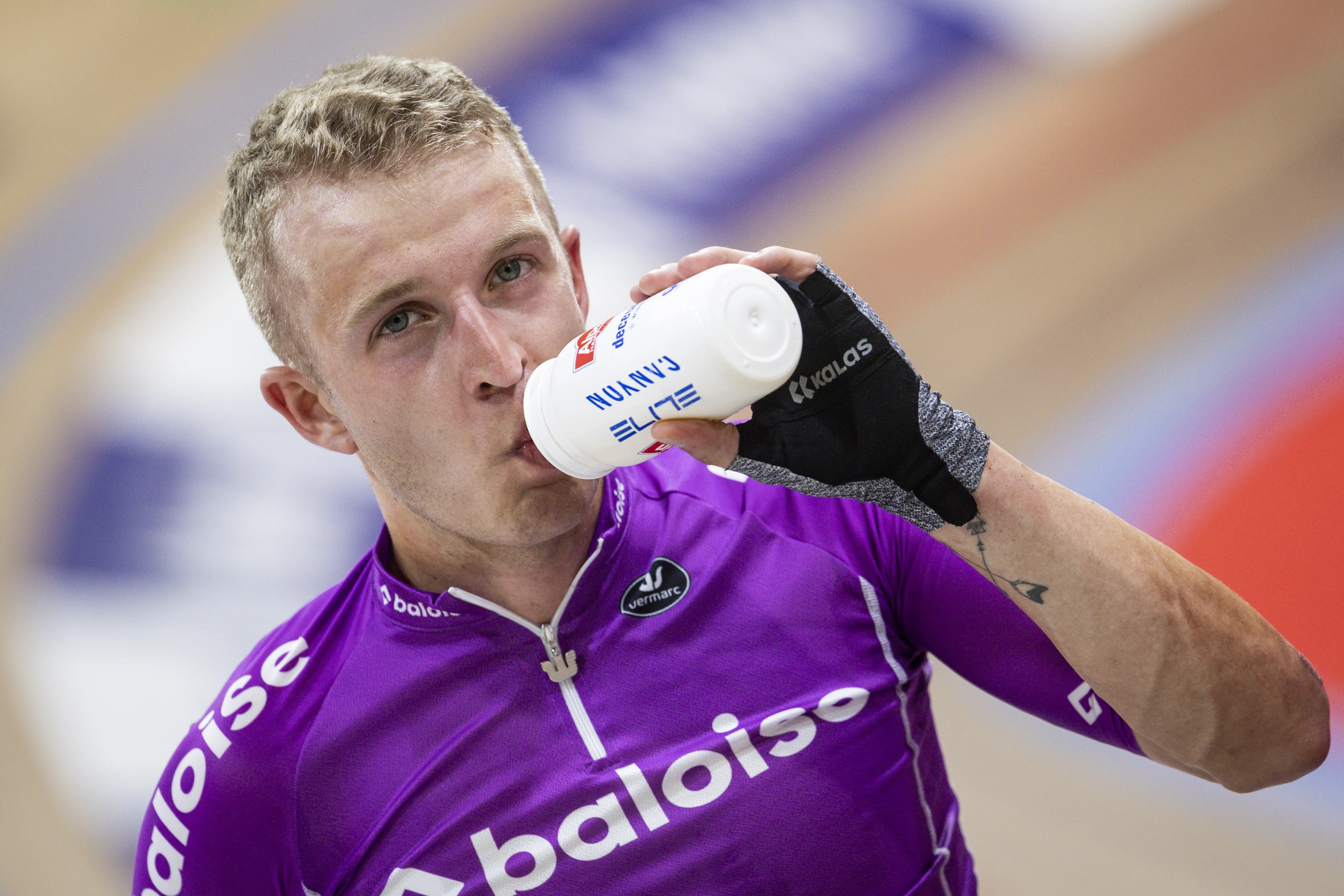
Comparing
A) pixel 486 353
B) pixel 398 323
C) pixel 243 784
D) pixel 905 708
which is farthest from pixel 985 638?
pixel 243 784

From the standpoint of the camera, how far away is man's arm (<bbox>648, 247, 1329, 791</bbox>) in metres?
1.18

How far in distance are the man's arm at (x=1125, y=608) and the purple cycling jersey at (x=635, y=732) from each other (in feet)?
0.44

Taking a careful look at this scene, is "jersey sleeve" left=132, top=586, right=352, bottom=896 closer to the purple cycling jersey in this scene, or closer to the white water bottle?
the purple cycling jersey

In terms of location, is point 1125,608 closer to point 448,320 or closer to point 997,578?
point 997,578

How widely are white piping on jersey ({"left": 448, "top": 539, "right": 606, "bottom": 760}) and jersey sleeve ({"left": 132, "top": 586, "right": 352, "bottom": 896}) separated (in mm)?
271

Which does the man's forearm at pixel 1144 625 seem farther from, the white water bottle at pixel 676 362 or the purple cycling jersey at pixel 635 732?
the white water bottle at pixel 676 362

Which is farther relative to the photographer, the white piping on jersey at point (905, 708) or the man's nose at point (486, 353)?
the white piping on jersey at point (905, 708)

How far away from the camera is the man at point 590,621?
119 centimetres

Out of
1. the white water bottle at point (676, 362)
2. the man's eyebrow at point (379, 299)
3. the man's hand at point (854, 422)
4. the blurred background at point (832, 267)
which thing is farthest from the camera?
the blurred background at point (832, 267)

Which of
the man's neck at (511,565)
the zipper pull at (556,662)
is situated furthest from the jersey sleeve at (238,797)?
the zipper pull at (556,662)

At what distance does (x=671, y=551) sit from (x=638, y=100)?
200 cm

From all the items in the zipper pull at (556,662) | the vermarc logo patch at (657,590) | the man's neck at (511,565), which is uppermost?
the man's neck at (511,565)

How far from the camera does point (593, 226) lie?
312 centimetres

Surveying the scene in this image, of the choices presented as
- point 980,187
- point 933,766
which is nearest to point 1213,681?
point 933,766
